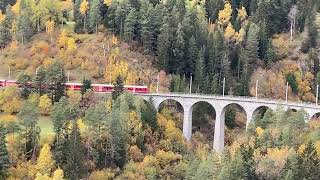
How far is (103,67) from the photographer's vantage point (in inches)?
3664

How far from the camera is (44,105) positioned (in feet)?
259

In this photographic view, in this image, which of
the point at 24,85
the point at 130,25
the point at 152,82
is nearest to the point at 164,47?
the point at 152,82

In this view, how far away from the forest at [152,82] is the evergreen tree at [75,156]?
0.12 metres

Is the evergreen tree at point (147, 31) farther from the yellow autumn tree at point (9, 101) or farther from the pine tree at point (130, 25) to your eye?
the yellow autumn tree at point (9, 101)

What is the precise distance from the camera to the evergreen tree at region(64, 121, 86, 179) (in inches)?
2527

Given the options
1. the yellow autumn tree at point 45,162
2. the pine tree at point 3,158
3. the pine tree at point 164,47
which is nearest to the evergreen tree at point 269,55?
the pine tree at point 164,47

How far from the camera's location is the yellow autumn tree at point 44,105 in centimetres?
7875

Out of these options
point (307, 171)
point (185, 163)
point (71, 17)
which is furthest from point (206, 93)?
point (307, 171)

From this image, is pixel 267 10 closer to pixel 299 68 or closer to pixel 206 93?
pixel 299 68

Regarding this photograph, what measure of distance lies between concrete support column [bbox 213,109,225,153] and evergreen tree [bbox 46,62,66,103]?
20197mm

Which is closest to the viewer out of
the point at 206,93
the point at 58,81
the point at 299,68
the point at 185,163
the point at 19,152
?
the point at 19,152

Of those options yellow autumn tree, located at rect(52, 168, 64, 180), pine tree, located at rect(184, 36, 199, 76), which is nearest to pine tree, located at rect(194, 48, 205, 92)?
pine tree, located at rect(184, 36, 199, 76)

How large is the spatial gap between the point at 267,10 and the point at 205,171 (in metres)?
56.2

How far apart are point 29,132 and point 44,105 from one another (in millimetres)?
12468
